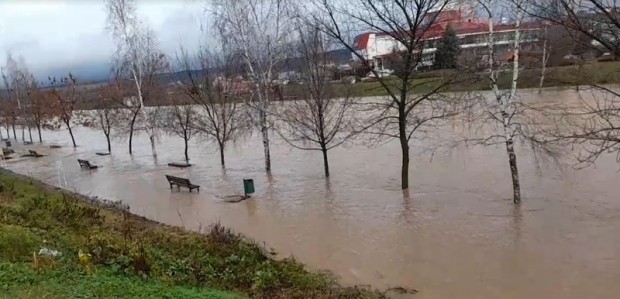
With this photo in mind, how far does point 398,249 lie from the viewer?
11766mm

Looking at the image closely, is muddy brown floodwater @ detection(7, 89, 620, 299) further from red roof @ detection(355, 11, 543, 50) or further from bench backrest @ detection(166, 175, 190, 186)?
red roof @ detection(355, 11, 543, 50)

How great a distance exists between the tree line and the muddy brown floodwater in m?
1.13

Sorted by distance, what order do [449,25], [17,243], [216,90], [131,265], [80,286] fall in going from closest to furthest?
1. [80,286]
2. [131,265]
3. [17,243]
4. [449,25]
5. [216,90]

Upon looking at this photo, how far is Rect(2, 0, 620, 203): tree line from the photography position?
1245 centimetres

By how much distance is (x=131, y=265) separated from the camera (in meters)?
8.34

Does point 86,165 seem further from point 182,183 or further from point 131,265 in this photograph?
point 131,265

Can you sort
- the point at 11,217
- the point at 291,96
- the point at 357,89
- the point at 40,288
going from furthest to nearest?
the point at 357,89 < the point at 291,96 < the point at 11,217 < the point at 40,288

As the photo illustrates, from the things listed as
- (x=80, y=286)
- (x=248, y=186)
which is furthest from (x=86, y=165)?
(x=80, y=286)

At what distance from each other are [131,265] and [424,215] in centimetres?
878

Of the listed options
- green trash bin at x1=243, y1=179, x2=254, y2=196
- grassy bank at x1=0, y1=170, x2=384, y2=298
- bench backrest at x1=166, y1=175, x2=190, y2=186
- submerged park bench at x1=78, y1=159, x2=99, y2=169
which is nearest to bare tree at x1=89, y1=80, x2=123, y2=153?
submerged park bench at x1=78, y1=159, x2=99, y2=169

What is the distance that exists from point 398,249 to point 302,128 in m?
12.0

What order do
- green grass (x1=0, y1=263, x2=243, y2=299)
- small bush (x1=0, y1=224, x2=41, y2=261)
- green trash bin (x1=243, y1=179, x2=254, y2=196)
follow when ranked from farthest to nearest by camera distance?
1. green trash bin (x1=243, y1=179, x2=254, y2=196)
2. small bush (x1=0, y1=224, x2=41, y2=261)
3. green grass (x1=0, y1=263, x2=243, y2=299)

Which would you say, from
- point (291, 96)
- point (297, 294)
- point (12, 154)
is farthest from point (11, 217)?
point (12, 154)

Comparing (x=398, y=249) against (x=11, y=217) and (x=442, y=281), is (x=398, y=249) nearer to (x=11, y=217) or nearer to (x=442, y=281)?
(x=442, y=281)
